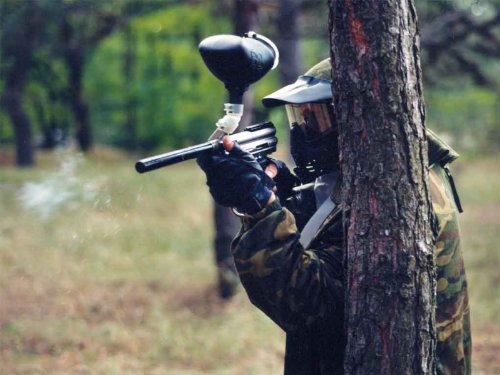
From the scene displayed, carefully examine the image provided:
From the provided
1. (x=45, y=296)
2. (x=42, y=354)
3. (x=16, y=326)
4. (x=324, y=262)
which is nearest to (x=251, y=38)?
(x=324, y=262)

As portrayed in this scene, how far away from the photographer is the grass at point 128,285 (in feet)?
21.1

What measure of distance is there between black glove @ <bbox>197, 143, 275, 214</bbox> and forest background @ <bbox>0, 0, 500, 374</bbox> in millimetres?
3876

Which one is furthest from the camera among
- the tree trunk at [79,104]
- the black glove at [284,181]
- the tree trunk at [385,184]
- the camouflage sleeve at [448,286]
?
the tree trunk at [79,104]

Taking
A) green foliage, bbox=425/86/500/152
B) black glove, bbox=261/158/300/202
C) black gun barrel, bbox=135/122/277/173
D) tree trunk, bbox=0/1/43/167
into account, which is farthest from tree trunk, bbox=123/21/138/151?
black gun barrel, bbox=135/122/277/173

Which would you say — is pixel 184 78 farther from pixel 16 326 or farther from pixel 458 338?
pixel 458 338

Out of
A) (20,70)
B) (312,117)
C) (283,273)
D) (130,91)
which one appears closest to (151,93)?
(130,91)

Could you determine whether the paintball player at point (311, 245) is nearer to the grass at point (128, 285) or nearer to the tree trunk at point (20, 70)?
the grass at point (128, 285)

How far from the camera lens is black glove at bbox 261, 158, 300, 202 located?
2910 millimetres

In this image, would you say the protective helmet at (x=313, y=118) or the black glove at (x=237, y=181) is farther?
the protective helmet at (x=313, y=118)

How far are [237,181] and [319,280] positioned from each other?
0.41 meters

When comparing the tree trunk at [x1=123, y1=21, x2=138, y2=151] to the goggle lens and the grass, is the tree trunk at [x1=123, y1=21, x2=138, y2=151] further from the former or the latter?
the goggle lens

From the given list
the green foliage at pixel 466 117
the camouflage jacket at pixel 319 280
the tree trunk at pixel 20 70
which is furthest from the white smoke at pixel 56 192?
the camouflage jacket at pixel 319 280

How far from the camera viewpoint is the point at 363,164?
2.28 meters

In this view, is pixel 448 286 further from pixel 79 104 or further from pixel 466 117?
pixel 79 104
